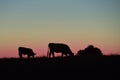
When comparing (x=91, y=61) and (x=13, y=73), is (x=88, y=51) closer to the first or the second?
(x=91, y=61)

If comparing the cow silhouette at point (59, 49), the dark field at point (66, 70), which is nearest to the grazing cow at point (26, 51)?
the cow silhouette at point (59, 49)

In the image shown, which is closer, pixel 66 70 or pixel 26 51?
pixel 66 70

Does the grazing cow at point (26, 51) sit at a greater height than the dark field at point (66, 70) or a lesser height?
greater

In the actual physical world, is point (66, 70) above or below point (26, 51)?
below

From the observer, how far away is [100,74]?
1947 centimetres

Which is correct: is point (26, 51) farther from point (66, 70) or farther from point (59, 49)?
point (66, 70)

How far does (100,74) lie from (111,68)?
5.38 feet

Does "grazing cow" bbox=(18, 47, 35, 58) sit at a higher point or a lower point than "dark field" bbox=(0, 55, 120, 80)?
higher

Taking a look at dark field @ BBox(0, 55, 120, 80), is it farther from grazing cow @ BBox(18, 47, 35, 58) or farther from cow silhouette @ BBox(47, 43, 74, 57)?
grazing cow @ BBox(18, 47, 35, 58)

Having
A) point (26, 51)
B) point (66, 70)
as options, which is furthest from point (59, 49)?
point (66, 70)

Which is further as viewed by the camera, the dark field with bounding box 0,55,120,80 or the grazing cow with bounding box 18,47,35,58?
the grazing cow with bounding box 18,47,35,58

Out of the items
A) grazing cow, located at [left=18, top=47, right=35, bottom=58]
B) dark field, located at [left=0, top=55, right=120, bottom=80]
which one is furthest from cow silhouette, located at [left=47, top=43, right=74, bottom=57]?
dark field, located at [left=0, top=55, right=120, bottom=80]

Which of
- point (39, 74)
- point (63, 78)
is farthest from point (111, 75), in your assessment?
point (39, 74)

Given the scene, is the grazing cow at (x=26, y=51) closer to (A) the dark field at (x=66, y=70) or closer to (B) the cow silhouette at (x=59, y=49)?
(B) the cow silhouette at (x=59, y=49)
